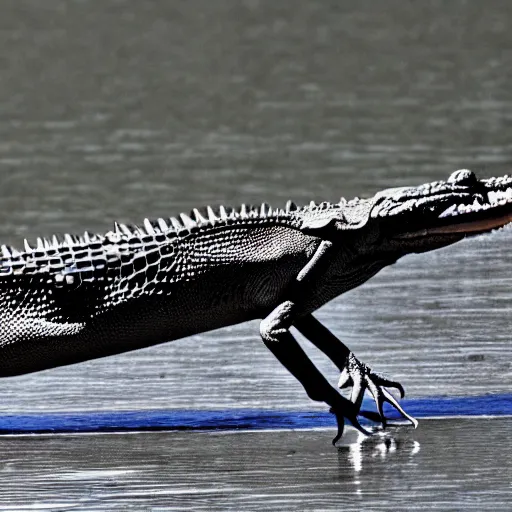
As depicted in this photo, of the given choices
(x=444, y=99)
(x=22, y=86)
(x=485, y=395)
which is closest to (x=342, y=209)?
(x=485, y=395)

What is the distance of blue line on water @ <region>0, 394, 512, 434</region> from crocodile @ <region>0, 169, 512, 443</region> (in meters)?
0.06

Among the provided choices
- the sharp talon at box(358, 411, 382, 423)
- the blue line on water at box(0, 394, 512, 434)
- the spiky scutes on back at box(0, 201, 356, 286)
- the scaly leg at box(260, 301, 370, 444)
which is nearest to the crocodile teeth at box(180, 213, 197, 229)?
the spiky scutes on back at box(0, 201, 356, 286)

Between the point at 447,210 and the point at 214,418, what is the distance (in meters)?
0.49

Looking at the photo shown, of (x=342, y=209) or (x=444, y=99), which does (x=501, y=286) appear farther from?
(x=444, y=99)

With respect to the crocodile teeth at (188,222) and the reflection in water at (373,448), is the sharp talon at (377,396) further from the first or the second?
the crocodile teeth at (188,222)

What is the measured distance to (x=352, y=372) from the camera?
2.11 m

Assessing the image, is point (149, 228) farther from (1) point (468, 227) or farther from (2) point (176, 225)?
(1) point (468, 227)

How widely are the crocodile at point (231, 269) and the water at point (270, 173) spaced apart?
136 mm

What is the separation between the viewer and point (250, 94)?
451 centimetres

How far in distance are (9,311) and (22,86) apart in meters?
2.91

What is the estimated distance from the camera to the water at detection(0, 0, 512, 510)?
1817 millimetres

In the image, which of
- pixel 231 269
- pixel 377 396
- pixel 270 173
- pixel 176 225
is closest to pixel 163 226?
pixel 176 225

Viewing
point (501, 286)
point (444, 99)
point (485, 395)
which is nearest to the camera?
point (485, 395)

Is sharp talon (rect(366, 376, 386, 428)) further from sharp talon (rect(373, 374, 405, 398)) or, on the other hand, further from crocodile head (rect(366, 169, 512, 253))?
crocodile head (rect(366, 169, 512, 253))
